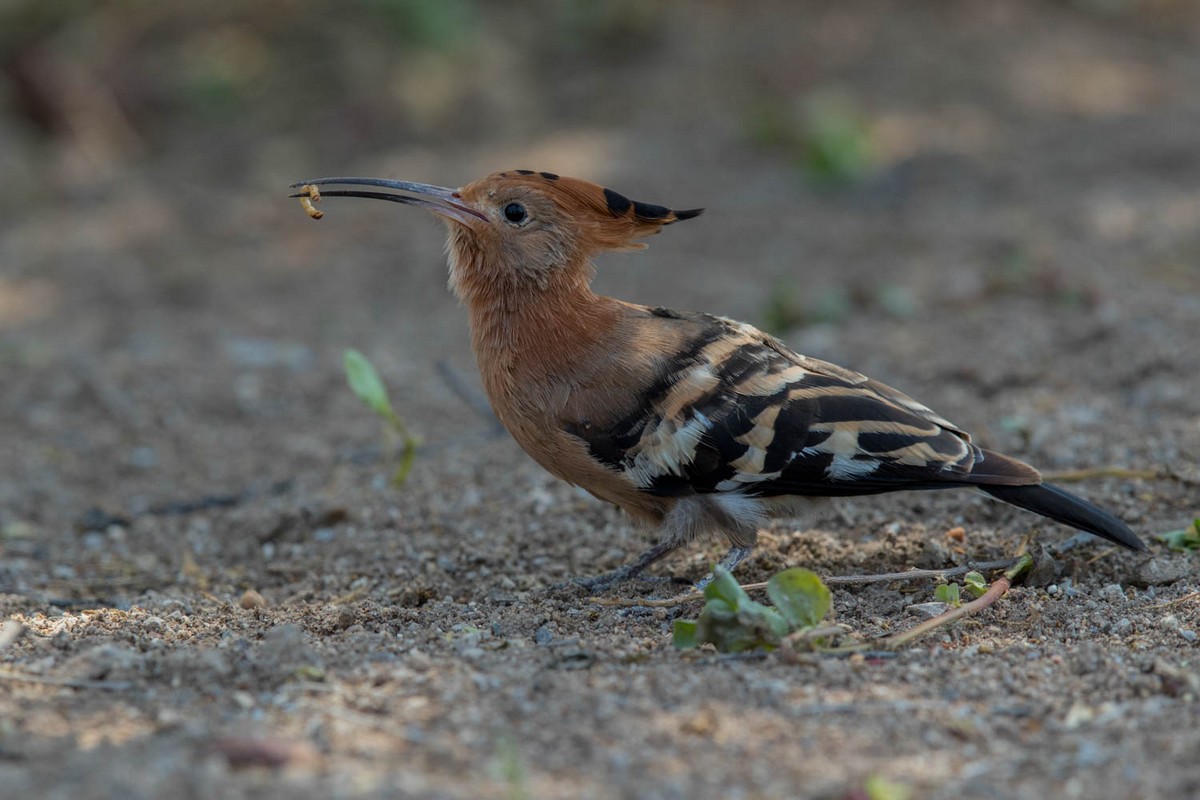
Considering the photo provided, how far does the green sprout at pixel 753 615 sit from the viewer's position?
2932 millimetres

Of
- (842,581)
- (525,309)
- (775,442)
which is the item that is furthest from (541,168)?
(842,581)

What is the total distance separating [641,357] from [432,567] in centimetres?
89

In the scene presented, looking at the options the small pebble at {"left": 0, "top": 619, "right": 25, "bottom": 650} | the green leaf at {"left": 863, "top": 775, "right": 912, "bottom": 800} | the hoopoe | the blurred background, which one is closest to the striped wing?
the hoopoe

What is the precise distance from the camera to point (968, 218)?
24.6 feet

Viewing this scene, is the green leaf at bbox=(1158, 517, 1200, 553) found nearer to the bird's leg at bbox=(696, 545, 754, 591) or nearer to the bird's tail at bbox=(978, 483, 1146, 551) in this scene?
the bird's tail at bbox=(978, 483, 1146, 551)

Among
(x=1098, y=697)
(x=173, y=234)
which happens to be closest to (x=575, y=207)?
(x=1098, y=697)

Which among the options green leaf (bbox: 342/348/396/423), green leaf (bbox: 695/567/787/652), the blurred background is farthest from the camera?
the blurred background

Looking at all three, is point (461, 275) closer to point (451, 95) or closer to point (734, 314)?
point (734, 314)

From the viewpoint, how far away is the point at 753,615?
292 cm

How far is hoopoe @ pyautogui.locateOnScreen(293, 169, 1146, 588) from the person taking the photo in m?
3.54

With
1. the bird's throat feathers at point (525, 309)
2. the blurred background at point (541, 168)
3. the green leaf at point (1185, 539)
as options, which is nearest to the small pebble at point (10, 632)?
the bird's throat feathers at point (525, 309)

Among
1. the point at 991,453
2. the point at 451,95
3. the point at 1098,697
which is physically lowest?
the point at 1098,697

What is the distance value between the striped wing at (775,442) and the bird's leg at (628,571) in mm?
235

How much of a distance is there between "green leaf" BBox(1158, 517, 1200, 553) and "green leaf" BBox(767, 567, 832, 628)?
1.28m
